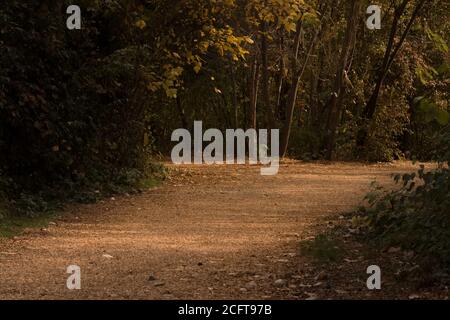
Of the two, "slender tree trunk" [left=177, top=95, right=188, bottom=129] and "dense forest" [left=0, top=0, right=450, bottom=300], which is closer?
"dense forest" [left=0, top=0, right=450, bottom=300]

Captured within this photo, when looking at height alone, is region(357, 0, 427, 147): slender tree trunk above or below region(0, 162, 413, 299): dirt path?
above

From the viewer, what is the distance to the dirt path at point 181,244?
7.21m

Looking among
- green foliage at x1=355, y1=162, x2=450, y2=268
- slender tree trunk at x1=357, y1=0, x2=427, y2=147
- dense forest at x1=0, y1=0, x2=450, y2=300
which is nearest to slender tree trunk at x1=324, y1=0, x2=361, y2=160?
dense forest at x1=0, y1=0, x2=450, y2=300

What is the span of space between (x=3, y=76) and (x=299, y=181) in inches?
303

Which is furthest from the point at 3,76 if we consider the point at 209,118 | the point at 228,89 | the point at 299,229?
the point at 209,118

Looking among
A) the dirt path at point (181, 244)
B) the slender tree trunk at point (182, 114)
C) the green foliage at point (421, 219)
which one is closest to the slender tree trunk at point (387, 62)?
the slender tree trunk at point (182, 114)

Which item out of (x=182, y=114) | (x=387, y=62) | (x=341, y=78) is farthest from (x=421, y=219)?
(x=182, y=114)

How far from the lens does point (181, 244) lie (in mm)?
9594

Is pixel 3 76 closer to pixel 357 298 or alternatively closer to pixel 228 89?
pixel 357 298

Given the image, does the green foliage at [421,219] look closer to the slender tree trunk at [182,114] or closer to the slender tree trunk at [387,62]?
the slender tree trunk at [387,62]

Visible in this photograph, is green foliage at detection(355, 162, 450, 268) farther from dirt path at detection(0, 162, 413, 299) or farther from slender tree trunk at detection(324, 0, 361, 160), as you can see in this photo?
slender tree trunk at detection(324, 0, 361, 160)

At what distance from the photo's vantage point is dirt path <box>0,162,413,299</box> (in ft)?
23.6

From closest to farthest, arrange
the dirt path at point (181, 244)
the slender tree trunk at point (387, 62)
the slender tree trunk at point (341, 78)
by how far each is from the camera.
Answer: the dirt path at point (181, 244) < the slender tree trunk at point (341, 78) < the slender tree trunk at point (387, 62)

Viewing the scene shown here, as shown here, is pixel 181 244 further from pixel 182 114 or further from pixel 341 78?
pixel 182 114
